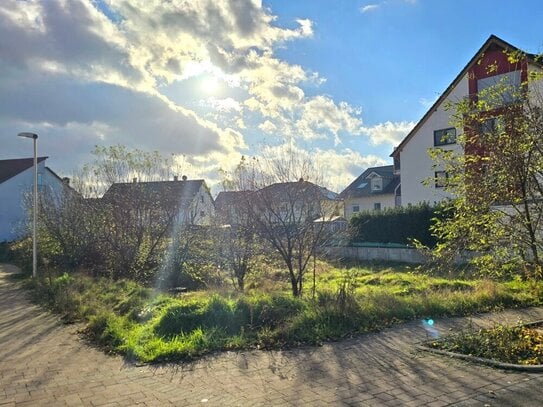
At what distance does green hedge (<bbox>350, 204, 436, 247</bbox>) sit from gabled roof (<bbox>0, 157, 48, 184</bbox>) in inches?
1275

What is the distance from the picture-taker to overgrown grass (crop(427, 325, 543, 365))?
19.8ft

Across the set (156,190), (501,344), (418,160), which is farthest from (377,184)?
(501,344)

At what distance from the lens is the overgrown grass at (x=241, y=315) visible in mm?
6980

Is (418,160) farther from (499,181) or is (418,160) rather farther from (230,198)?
(499,181)

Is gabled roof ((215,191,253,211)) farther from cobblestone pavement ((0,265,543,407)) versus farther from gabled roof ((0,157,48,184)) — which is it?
gabled roof ((0,157,48,184))

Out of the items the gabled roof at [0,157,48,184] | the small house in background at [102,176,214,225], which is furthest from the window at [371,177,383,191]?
the small house in background at [102,176,214,225]

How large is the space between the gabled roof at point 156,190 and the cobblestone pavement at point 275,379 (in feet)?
31.0

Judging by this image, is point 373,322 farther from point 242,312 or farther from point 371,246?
point 371,246

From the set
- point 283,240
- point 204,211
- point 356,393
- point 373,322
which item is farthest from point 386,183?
point 356,393

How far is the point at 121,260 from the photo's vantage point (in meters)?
16.5

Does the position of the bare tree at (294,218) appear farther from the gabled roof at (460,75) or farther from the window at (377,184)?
the window at (377,184)

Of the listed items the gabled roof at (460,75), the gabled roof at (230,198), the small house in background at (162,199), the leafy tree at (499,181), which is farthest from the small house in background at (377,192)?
the leafy tree at (499,181)

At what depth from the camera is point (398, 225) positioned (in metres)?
26.9

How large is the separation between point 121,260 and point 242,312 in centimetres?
969
